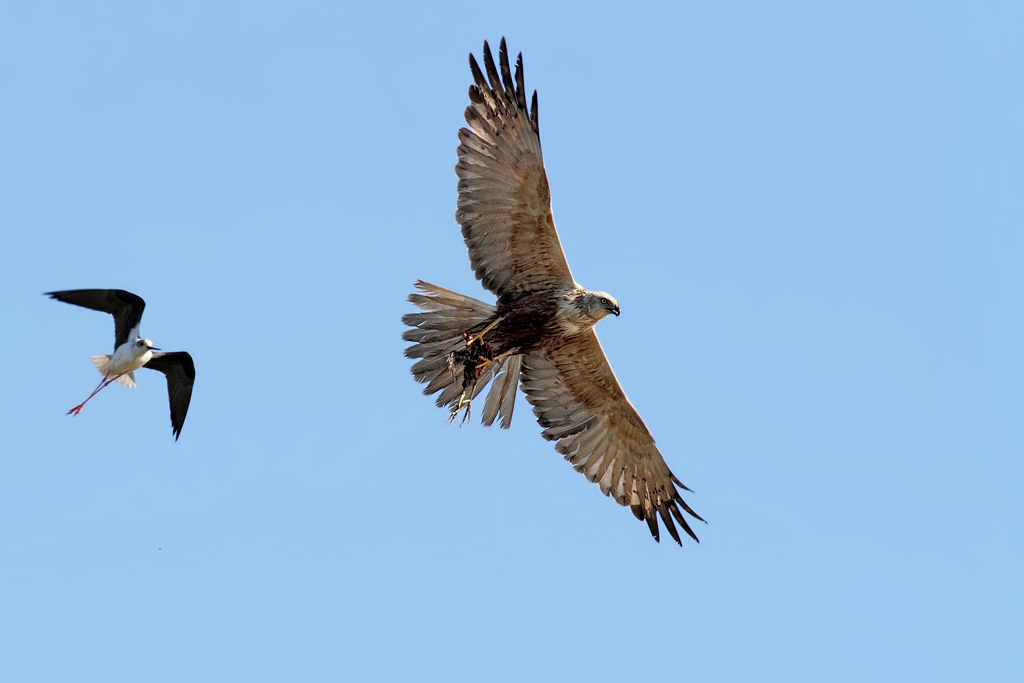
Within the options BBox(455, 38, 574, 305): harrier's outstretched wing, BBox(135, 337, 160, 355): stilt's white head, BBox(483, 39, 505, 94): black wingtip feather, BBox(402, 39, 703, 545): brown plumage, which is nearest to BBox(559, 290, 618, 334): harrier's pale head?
BBox(402, 39, 703, 545): brown plumage

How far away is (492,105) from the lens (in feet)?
34.5

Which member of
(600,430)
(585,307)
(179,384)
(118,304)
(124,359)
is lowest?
(124,359)

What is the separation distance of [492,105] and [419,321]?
6.46ft

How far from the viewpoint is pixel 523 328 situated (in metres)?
11.1

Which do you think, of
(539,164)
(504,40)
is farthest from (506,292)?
(504,40)

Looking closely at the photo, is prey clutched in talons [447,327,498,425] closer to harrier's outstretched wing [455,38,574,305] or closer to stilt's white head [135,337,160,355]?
harrier's outstretched wing [455,38,574,305]

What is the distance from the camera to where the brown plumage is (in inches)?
414

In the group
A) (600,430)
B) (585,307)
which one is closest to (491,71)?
(585,307)

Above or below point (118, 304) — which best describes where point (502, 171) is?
above

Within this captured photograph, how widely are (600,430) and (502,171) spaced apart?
2878 millimetres

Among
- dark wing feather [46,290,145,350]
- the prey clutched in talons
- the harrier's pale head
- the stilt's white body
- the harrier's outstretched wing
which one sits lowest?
the stilt's white body

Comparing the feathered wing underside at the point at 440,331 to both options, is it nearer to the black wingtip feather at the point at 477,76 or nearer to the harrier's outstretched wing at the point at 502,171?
the harrier's outstretched wing at the point at 502,171

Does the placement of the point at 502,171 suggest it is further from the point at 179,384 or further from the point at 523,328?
the point at 179,384

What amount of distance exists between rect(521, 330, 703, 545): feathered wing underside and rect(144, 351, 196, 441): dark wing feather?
3.16 metres
